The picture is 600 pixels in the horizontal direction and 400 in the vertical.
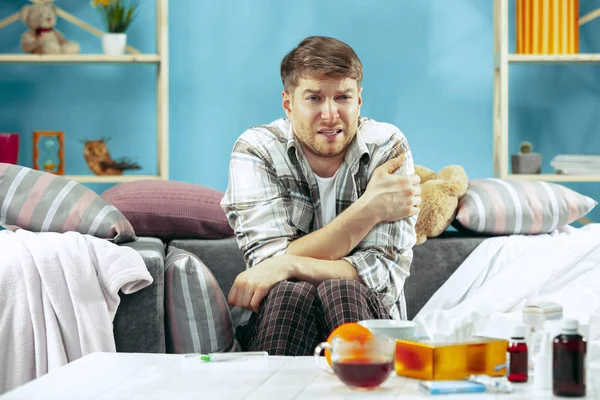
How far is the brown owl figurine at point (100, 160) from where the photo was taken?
3.25m

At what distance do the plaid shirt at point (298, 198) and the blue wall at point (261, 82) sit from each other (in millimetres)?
1179

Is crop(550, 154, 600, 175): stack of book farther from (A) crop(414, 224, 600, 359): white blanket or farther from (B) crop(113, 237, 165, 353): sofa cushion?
(B) crop(113, 237, 165, 353): sofa cushion

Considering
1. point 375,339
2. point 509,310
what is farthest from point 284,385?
point 509,310

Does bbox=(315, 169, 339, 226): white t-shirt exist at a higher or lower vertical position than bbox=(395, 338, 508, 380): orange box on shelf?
higher

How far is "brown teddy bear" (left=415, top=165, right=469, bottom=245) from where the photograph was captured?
266 cm

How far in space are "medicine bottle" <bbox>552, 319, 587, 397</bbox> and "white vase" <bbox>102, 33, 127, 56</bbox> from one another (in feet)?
7.88

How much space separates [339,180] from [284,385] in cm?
109

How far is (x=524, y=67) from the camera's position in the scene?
3500mm

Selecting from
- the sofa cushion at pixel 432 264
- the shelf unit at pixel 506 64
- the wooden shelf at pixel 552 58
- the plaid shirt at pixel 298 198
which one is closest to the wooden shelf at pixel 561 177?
the shelf unit at pixel 506 64

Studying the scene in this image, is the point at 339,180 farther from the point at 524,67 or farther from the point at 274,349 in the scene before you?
the point at 524,67

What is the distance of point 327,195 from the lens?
7.38 feet

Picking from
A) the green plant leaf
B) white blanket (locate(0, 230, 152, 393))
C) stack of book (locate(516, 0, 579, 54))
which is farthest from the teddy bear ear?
stack of book (locate(516, 0, 579, 54))

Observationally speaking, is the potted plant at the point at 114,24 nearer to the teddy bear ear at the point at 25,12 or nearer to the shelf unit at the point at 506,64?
the teddy bear ear at the point at 25,12

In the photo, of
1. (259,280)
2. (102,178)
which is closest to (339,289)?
(259,280)
